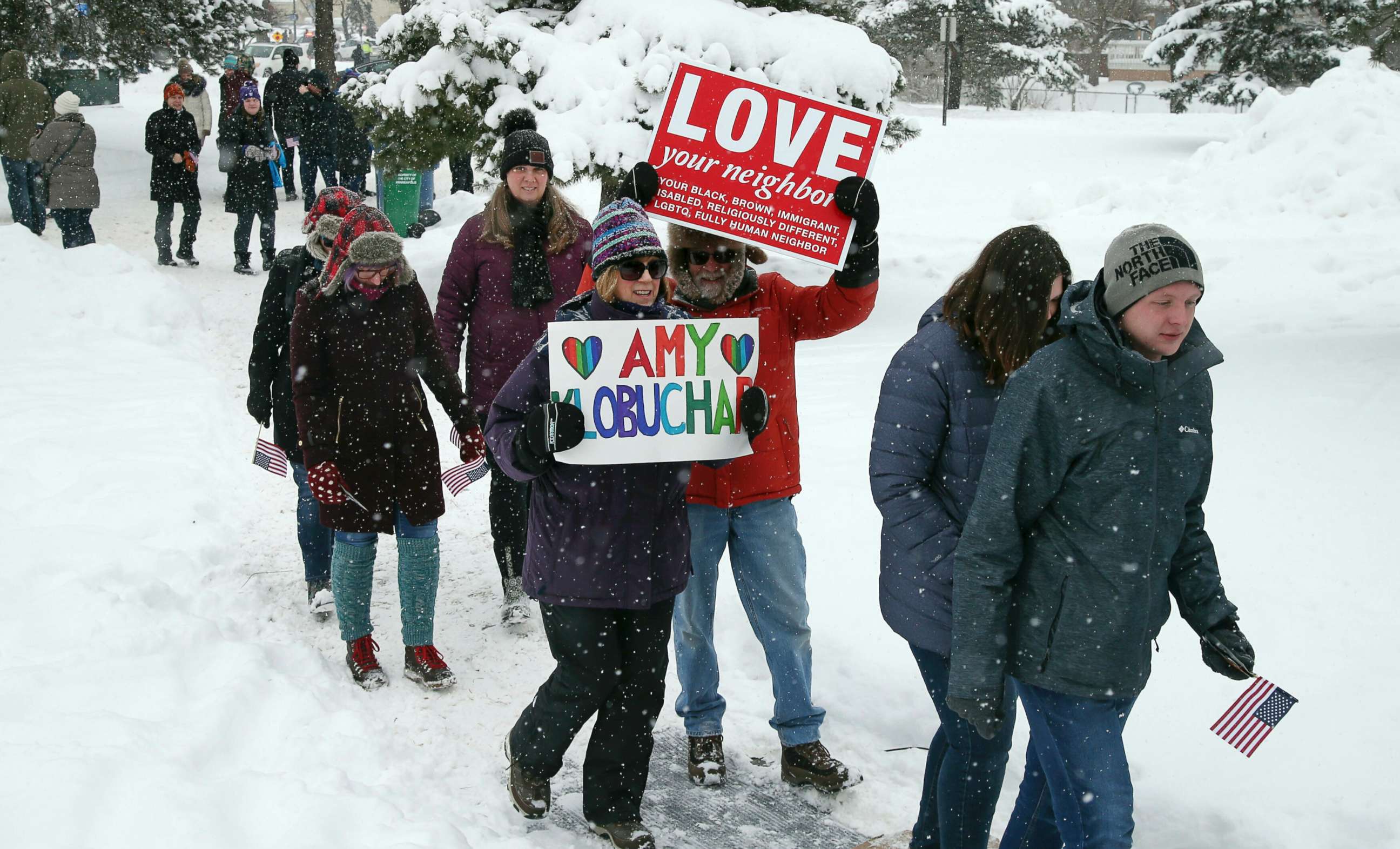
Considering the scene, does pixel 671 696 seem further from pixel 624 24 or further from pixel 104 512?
pixel 624 24

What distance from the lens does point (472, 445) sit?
5.08 m

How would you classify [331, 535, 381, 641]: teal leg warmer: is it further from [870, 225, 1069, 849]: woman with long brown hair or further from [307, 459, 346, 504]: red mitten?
[870, 225, 1069, 849]: woman with long brown hair

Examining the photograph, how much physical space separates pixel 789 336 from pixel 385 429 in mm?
1774

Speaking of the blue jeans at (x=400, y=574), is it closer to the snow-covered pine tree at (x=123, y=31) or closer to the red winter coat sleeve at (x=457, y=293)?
the red winter coat sleeve at (x=457, y=293)

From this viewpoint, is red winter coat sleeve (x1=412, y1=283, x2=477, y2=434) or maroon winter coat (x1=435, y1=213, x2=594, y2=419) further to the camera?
maroon winter coat (x1=435, y1=213, x2=594, y2=419)

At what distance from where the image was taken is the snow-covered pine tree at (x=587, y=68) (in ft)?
31.4

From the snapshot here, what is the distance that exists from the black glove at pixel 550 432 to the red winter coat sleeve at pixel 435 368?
60.9 inches

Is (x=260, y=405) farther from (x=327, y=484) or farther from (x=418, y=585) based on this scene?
(x=418, y=585)

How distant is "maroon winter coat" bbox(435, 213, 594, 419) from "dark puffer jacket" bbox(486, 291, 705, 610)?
1486 millimetres

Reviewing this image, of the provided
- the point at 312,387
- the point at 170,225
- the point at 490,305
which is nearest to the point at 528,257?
the point at 490,305

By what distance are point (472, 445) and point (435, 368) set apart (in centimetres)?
36

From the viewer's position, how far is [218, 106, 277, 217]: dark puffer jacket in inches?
497

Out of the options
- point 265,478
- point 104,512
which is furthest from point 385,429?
point 265,478

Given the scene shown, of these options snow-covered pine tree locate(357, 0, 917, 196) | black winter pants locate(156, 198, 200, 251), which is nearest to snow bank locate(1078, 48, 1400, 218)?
snow-covered pine tree locate(357, 0, 917, 196)
